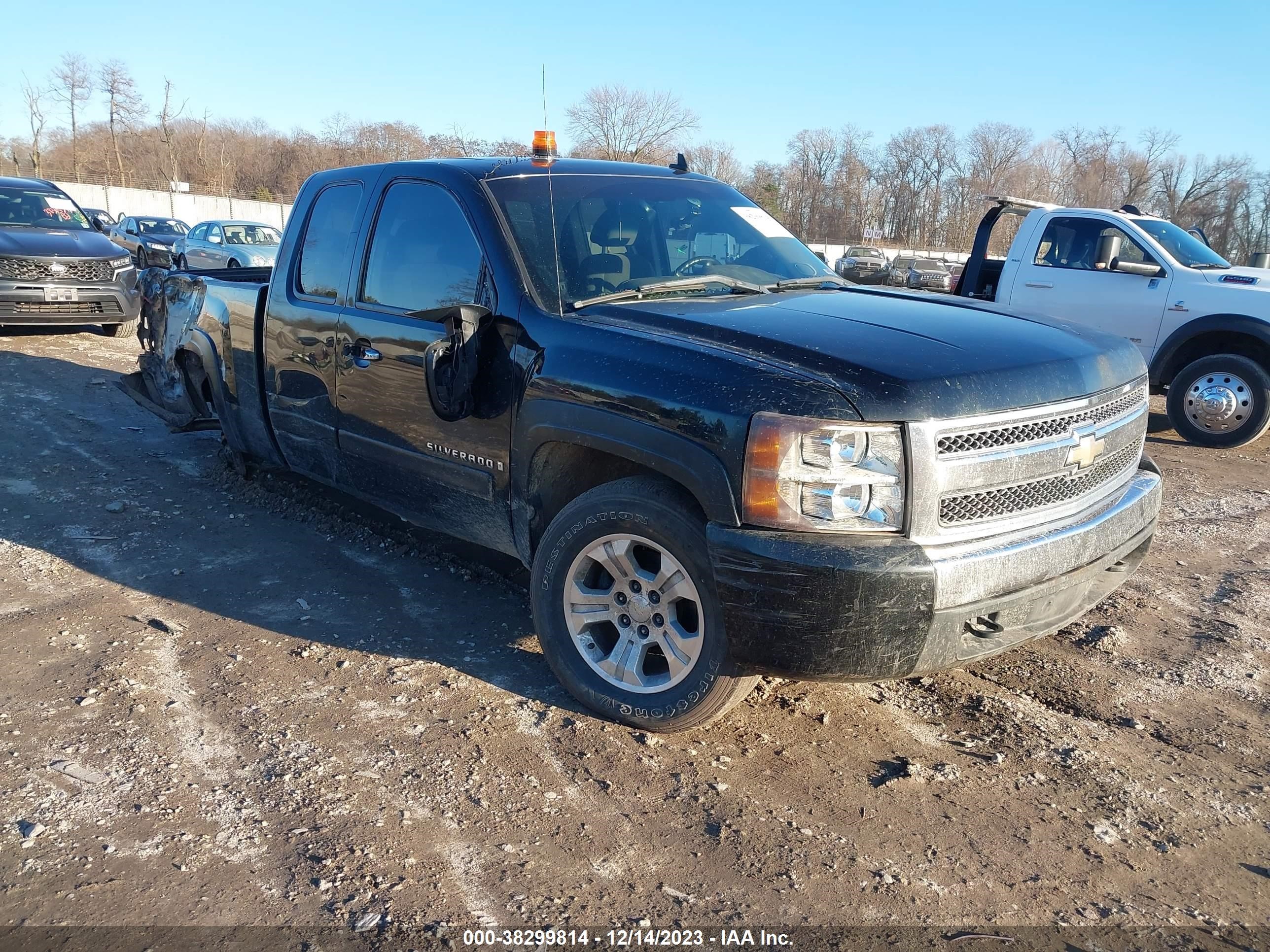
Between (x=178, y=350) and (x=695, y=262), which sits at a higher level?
(x=695, y=262)

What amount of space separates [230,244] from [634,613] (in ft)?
59.0

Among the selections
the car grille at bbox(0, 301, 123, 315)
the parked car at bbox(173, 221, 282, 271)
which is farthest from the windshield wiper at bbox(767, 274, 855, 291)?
the parked car at bbox(173, 221, 282, 271)

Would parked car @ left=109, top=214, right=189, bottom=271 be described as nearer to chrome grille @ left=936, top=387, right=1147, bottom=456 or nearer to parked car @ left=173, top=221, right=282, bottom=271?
parked car @ left=173, top=221, right=282, bottom=271

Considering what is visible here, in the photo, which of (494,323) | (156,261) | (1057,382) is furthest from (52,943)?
(156,261)

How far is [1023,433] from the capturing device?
2936mm

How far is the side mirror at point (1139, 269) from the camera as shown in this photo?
8305mm

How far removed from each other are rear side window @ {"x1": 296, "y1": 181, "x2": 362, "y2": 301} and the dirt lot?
140 cm

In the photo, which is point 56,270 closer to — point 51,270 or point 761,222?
point 51,270

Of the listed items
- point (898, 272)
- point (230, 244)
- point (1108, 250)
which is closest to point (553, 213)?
point (1108, 250)

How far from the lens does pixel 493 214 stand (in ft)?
12.3

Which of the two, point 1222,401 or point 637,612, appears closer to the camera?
point 637,612

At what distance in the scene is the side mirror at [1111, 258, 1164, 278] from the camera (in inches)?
327

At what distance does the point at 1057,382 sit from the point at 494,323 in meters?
1.98

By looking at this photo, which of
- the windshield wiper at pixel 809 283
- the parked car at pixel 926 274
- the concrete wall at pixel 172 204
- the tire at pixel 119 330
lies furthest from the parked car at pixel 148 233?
the windshield wiper at pixel 809 283
